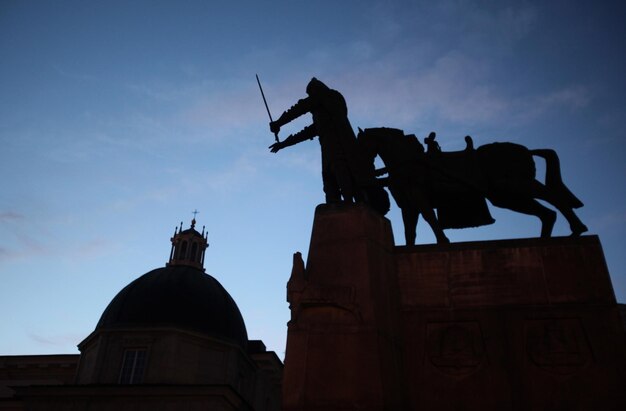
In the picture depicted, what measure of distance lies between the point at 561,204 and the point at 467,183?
1531 mm

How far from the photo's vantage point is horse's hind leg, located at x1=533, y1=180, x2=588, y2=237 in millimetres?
8531

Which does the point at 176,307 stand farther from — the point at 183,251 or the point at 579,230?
the point at 579,230

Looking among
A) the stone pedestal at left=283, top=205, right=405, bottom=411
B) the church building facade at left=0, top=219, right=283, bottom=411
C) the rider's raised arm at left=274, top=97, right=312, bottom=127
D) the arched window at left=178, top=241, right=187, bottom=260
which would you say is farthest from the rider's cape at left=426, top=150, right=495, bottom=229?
the arched window at left=178, top=241, right=187, bottom=260

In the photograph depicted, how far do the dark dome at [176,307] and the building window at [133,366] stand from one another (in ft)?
6.47

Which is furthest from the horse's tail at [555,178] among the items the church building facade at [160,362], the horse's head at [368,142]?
the church building facade at [160,362]

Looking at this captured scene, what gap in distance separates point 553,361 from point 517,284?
1175 mm

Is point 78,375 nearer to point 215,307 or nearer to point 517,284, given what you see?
point 215,307

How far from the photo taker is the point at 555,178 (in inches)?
357

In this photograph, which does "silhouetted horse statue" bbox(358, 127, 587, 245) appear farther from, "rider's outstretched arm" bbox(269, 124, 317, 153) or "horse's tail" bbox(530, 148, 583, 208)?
"rider's outstretched arm" bbox(269, 124, 317, 153)

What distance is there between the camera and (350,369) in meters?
6.73

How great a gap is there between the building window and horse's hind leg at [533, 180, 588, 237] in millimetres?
34587

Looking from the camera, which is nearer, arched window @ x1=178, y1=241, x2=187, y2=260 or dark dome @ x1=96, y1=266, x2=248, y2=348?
dark dome @ x1=96, y1=266, x2=248, y2=348

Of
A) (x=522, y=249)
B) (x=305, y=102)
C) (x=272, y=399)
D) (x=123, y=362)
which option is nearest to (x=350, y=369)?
(x=522, y=249)

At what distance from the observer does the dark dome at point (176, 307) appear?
40.5 metres
